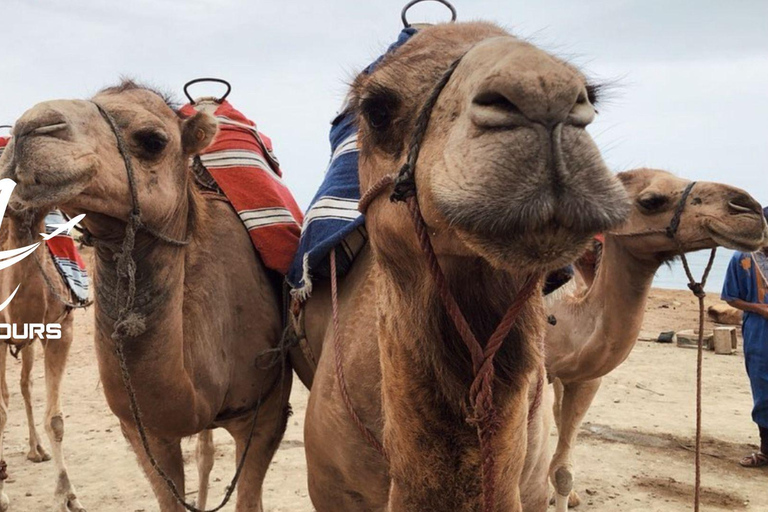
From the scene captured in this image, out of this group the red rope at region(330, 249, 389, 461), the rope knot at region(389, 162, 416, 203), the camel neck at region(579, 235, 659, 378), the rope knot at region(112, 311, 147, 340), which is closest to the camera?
the rope knot at region(389, 162, 416, 203)

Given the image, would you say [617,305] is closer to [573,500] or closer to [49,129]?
[573,500]

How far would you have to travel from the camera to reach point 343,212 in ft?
9.67

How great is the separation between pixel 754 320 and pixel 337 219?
17.1 feet

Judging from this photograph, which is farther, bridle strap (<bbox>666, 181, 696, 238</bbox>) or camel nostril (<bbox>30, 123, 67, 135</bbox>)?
bridle strap (<bbox>666, 181, 696, 238</bbox>)

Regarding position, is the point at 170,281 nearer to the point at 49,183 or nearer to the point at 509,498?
the point at 49,183

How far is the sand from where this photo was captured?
5406 mm

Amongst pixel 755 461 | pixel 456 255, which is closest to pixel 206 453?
pixel 456 255

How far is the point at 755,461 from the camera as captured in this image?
20.2ft

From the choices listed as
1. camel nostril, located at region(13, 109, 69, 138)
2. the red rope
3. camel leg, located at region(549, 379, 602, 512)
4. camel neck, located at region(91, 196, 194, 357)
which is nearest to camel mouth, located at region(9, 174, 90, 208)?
camel nostril, located at region(13, 109, 69, 138)

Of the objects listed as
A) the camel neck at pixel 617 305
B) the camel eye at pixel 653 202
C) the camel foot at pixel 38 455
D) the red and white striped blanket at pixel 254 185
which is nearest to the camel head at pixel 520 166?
the red and white striped blanket at pixel 254 185

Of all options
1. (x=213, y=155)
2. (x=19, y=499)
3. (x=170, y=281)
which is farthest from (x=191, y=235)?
(x=19, y=499)

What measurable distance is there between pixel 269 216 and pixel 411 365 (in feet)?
6.42

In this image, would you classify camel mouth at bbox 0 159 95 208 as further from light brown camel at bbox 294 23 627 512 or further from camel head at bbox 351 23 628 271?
camel head at bbox 351 23 628 271

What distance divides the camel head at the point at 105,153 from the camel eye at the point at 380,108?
1.17m
